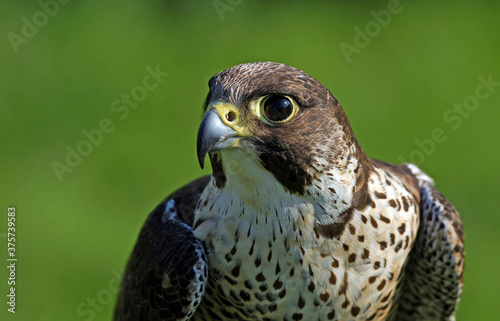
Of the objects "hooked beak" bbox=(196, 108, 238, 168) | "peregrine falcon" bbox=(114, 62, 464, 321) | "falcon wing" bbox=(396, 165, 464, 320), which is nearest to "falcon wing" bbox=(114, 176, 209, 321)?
"peregrine falcon" bbox=(114, 62, 464, 321)

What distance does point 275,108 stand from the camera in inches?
145

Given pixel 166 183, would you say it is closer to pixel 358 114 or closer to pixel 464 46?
pixel 358 114

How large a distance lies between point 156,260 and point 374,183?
4.31ft

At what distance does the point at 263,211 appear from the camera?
3.87m

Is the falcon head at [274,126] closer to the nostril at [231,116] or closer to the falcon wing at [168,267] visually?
the nostril at [231,116]

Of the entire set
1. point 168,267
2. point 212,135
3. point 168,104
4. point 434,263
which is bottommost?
point 168,267

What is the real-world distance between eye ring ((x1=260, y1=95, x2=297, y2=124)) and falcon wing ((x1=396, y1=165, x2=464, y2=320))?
4.39 feet

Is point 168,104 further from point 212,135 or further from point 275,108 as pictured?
point 212,135

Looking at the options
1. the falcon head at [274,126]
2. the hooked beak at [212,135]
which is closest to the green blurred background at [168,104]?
the falcon head at [274,126]

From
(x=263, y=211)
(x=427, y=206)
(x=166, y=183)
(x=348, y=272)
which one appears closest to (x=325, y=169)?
(x=263, y=211)

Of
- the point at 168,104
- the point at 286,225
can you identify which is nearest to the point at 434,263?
the point at 286,225

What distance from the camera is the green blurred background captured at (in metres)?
8.12

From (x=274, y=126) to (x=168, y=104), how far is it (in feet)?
19.7

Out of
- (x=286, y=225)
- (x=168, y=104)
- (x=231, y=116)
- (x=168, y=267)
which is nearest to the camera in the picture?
(x=231, y=116)
